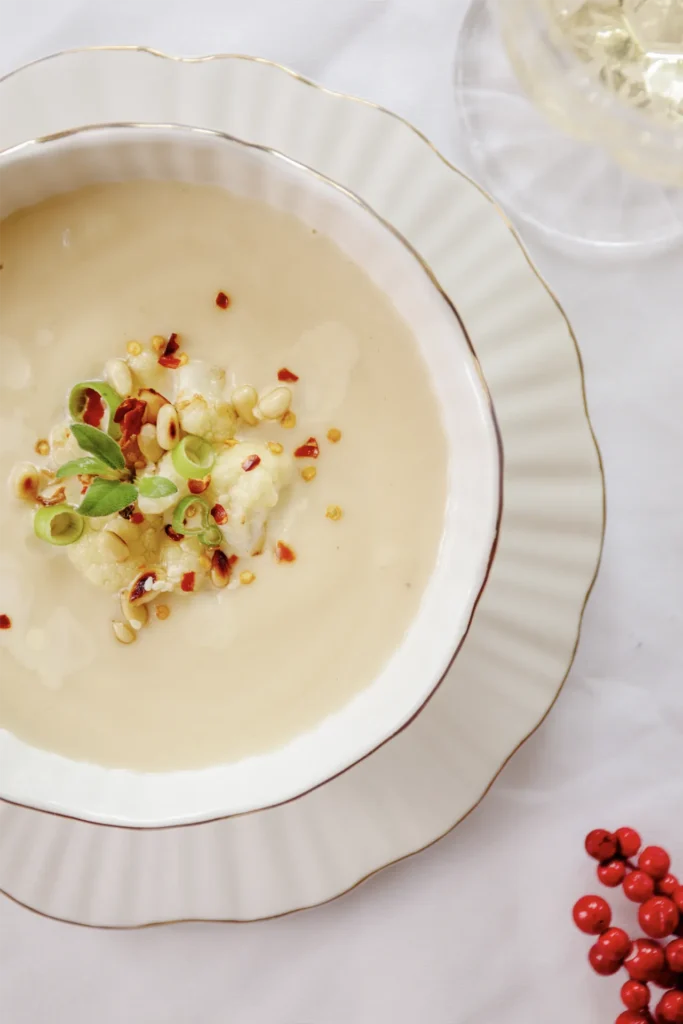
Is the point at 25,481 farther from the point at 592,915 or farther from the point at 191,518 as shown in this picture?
the point at 592,915

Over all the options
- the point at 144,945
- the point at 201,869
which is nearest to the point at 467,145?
the point at 201,869

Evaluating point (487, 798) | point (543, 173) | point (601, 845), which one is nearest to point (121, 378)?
point (543, 173)

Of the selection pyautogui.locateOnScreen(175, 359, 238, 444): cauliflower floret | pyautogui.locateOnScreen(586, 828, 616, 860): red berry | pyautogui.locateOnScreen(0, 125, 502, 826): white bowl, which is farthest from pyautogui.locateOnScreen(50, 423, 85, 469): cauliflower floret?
pyautogui.locateOnScreen(586, 828, 616, 860): red berry

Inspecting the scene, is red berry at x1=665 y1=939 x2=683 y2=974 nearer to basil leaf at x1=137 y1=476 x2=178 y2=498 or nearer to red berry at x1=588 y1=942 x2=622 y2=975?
A: red berry at x1=588 y1=942 x2=622 y2=975

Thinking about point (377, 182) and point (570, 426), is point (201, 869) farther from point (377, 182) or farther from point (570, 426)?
point (377, 182)

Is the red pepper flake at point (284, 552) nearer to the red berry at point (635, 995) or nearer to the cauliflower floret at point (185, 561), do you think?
the cauliflower floret at point (185, 561)

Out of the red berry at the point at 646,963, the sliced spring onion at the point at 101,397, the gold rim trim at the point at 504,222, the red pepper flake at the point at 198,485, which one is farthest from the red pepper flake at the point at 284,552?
the red berry at the point at 646,963
